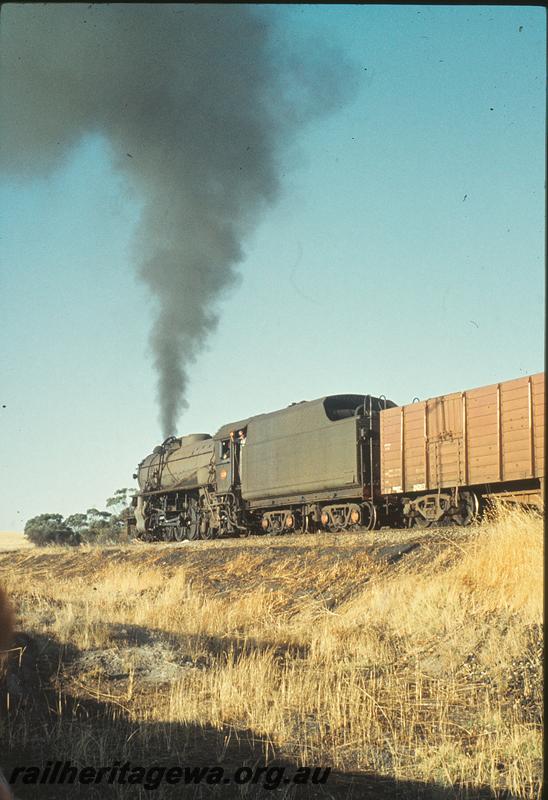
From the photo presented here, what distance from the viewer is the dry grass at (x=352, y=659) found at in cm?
550

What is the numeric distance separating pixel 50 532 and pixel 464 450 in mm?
29538

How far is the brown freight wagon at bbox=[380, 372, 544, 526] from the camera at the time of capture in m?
15.6

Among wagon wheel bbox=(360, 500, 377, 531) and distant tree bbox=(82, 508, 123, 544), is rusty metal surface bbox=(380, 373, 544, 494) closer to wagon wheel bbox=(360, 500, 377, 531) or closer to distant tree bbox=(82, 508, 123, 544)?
wagon wheel bbox=(360, 500, 377, 531)

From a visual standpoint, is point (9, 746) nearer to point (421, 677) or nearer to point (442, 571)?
point (421, 677)

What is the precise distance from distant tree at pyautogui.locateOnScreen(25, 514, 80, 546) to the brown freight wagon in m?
24.8

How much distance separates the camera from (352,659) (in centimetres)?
798

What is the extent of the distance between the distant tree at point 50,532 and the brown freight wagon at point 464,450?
2476cm

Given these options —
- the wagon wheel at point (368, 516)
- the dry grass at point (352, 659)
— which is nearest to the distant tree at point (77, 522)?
the wagon wheel at point (368, 516)

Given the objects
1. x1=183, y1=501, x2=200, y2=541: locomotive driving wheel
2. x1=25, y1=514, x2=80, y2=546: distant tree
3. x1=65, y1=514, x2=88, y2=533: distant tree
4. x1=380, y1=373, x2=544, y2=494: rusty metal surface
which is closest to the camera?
x1=380, y1=373, x2=544, y2=494: rusty metal surface

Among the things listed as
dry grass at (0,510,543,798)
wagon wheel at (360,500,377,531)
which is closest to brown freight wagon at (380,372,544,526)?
wagon wheel at (360,500,377,531)

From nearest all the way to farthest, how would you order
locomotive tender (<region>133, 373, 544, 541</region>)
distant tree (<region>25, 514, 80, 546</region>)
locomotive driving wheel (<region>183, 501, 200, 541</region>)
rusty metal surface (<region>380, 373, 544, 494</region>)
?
rusty metal surface (<region>380, 373, 544, 494</region>) < locomotive tender (<region>133, 373, 544, 541</region>) < locomotive driving wheel (<region>183, 501, 200, 541</region>) < distant tree (<region>25, 514, 80, 546</region>)

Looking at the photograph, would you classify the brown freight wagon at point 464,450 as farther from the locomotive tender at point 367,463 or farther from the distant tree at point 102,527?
the distant tree at point 102,527

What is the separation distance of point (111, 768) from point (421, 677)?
3477mm

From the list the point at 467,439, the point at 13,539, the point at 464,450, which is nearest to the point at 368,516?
the point at 464,450
